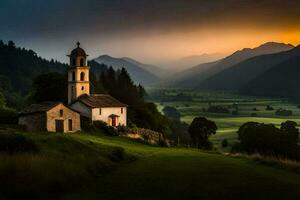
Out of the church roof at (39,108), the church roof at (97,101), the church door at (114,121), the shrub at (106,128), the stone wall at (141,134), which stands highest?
the church roof at (97,101)

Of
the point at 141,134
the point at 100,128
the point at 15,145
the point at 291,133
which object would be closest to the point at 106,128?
the point at 100,128

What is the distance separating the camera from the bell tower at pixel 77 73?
73.5 meters

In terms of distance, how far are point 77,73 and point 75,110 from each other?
43.7 feet

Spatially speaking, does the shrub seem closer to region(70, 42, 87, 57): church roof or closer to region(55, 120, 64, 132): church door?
region(55, 120, 64, 132): church door

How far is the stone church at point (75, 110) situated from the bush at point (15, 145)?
1325 inches

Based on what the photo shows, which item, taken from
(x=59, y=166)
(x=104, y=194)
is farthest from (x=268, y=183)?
(x=59, y=166)

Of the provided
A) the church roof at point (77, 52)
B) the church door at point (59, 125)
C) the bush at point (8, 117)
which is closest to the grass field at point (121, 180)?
the church door at point (59, 125)

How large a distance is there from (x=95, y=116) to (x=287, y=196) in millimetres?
52829

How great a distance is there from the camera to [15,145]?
21.5 meters

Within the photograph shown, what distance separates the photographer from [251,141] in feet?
245

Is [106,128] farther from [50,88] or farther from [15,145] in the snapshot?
[15,145]

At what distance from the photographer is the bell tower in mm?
73500

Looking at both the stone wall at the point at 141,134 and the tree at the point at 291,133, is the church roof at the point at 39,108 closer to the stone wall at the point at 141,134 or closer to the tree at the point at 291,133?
the stone wall at the point at 141,134

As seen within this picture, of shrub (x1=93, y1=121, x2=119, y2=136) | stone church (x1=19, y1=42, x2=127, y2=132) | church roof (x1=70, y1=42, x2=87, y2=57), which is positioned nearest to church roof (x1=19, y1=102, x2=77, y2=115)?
stone church (x1=19, y1=42, x2=127, y2=132)
